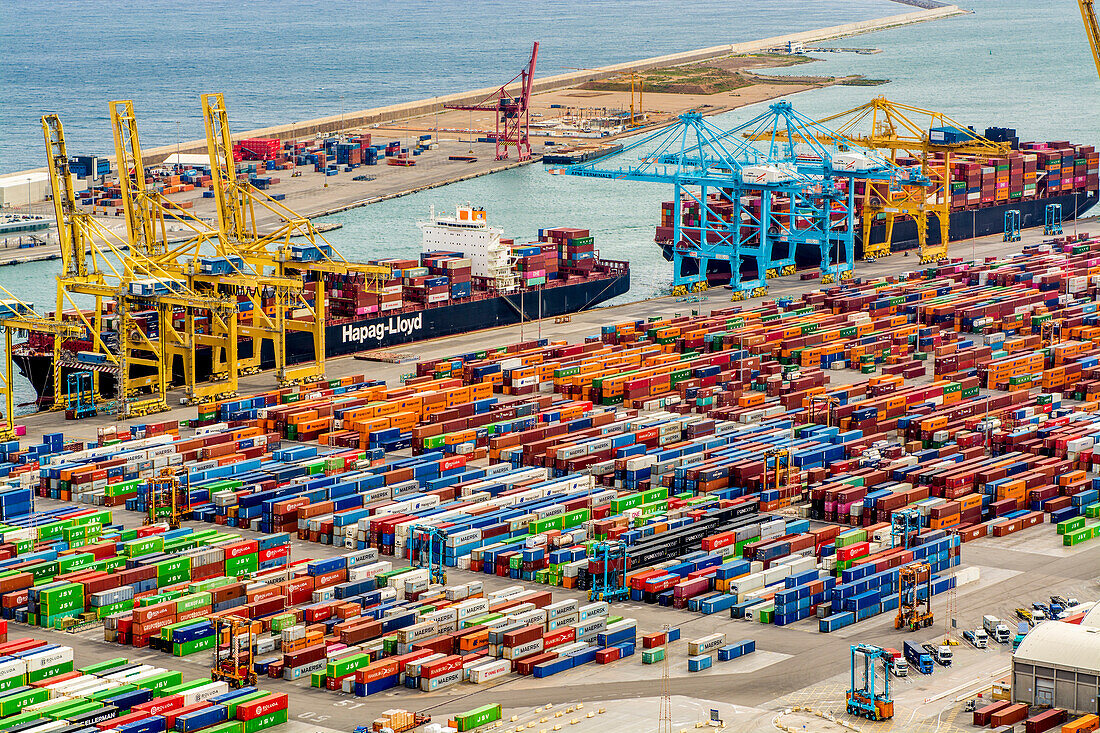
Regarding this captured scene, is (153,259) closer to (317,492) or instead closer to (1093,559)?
(317,492)

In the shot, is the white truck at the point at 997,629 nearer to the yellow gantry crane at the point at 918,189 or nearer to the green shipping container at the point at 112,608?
the green shipping container at the point at 112,608

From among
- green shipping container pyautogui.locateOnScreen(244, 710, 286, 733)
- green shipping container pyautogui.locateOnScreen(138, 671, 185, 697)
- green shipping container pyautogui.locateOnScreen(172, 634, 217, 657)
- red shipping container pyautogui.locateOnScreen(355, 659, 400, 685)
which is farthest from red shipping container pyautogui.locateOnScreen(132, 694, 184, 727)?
green shipping container pyautogui.locateOnScreen(172, 634, 217, 657)

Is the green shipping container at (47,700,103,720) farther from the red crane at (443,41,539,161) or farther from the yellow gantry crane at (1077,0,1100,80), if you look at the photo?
the red crane at (443,41,539,161)

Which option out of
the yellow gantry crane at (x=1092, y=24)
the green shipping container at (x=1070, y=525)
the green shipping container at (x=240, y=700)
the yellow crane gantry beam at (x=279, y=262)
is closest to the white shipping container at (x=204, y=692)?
the green shipping container at (x=240, y=700)


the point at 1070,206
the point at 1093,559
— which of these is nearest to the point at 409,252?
the point at 1070,206

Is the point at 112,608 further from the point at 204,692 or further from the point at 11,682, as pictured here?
the point at 204,692
